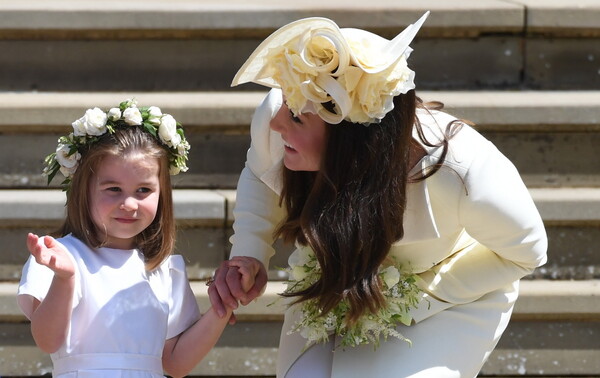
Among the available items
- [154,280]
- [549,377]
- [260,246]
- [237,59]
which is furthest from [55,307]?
[549,377]

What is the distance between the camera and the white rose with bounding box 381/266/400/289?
2.83 meters

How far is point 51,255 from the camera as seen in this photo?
2.65 meters

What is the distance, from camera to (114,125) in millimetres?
3018

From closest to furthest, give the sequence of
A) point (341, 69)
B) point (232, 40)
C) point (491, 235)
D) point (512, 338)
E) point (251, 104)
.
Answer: point (341, 69) < point (491, 235) < point (512, 338) < point (251, 104) < point (232, 40)

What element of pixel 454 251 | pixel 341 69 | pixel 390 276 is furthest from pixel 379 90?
pixel 454 251

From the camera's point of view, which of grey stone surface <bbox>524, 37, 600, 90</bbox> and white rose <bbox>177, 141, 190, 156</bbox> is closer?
white rose <bbox>177, 141, 190, 156</bbox>

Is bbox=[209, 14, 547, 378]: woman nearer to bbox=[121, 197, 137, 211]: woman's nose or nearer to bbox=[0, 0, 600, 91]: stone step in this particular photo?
bbox=[121, 197, 137, 211]: woman's nose

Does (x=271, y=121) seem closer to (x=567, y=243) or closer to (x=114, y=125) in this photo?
(x=114, y=125)

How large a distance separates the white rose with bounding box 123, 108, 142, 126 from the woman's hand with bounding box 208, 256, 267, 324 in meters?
0.47

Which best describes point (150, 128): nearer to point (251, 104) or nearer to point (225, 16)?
point (251, 104)

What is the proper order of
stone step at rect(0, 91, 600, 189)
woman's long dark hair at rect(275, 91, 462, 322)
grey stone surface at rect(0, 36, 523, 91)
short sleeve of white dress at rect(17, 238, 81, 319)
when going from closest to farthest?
woman's long dark hair at rect(275, 91, 462, 322) < short sleeve of white dress at rect(17, 238, 81, 319) < stone step at rect(0, 91, 600, 189) < grey stone surface at rect(0, 36, 523, 91)

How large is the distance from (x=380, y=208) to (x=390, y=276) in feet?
0.67

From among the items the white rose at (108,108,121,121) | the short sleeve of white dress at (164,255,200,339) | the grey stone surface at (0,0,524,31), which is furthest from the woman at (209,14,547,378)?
the grey stone surface at (0,0,524,31)

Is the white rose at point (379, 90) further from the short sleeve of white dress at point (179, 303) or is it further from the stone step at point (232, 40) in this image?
the stone step at point (232, 40)
